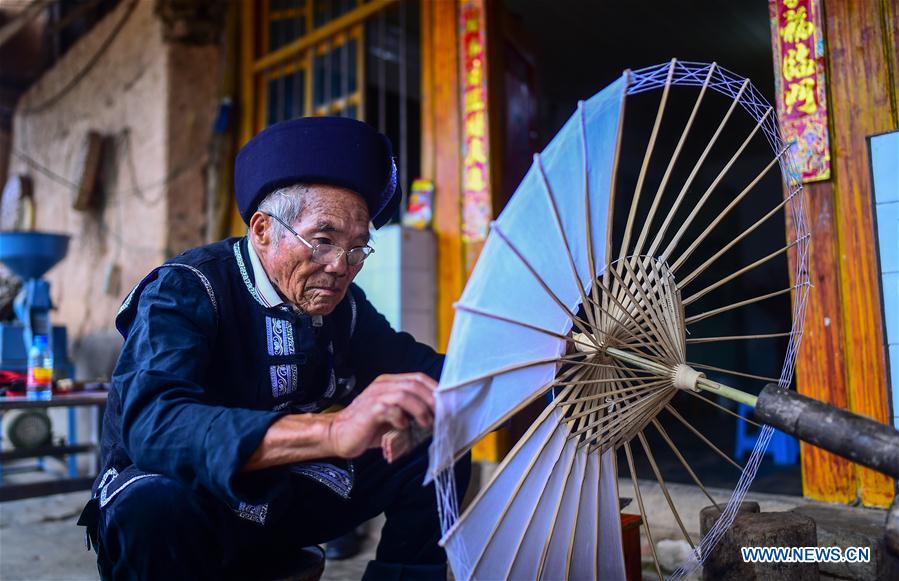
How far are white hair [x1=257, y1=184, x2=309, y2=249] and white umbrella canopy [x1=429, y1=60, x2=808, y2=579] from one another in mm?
650

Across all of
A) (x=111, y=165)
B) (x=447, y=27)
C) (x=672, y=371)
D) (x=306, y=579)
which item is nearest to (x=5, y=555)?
(x=306, y=579)

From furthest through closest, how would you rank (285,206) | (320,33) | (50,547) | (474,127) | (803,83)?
(320,33) → (474,127) → (50,547) → (803,83) → (285,206)

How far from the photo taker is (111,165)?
6309 mm

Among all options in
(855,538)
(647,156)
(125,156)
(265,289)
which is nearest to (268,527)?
(265,289)

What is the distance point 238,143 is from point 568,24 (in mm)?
2695

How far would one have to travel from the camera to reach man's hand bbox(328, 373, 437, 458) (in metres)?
1.16

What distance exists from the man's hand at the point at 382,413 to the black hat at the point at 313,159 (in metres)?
0.71

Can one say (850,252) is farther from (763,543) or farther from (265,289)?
(265,289)

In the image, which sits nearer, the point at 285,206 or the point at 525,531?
the point at 525,531

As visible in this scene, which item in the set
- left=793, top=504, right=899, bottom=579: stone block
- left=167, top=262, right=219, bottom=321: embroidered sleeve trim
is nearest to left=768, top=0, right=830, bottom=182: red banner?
left=793, top=504, right=899, bottom=579: stone block

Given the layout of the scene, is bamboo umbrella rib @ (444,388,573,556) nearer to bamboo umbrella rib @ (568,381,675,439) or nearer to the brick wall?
bamboo umbrella rib @ (568,381,675,439)

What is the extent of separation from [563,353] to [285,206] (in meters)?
0.79

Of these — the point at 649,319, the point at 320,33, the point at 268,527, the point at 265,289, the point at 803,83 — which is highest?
the point at 320,33

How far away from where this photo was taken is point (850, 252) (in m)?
2.39
